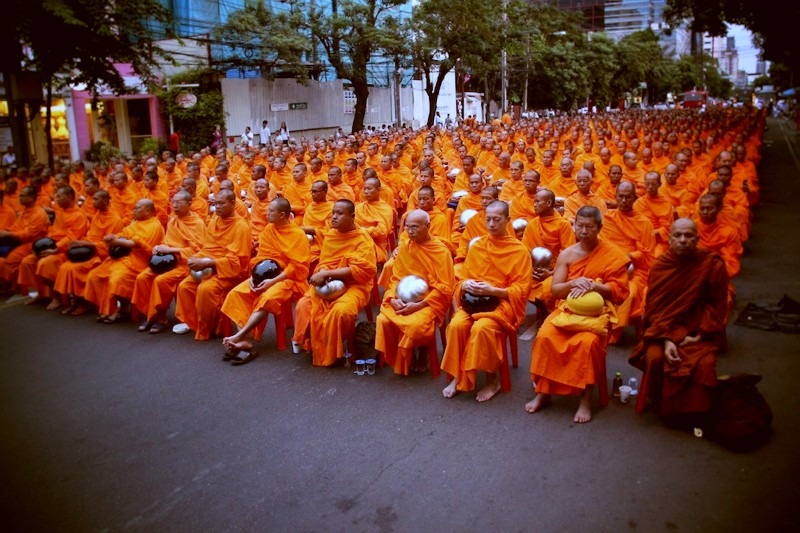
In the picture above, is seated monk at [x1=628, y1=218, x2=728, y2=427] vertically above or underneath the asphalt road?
above

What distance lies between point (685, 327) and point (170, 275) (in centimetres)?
539

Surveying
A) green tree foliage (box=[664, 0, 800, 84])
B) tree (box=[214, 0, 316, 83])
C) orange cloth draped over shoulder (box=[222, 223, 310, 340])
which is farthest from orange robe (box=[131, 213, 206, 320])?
tree (box=[214, 0, 316, 83])

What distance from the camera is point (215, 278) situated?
6.81 metres

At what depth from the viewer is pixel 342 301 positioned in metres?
6.05

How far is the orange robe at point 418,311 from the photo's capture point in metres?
5.54

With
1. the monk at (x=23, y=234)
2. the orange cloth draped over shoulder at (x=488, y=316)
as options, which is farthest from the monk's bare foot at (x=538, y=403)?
the monk at (x=23, y=234)

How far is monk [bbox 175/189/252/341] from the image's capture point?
6758 millimetres

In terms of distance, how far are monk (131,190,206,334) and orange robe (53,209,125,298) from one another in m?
0.92

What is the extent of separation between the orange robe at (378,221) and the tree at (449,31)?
2131 centimetres

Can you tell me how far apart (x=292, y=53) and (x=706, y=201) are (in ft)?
71.2

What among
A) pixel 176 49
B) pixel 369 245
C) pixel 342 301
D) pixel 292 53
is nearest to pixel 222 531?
pixel 342 301

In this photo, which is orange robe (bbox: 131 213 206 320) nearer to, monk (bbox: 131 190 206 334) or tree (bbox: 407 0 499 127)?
monk (bbox: 131 190 206 334)

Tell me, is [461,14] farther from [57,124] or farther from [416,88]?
[57,124]

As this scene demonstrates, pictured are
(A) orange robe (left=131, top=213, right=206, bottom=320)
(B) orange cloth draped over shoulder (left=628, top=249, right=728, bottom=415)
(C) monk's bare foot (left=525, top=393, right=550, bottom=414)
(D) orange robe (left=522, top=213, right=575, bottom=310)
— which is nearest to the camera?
(B) orange cloth draped over shoulder (left=628, top=249, right=728, bottom=415)
